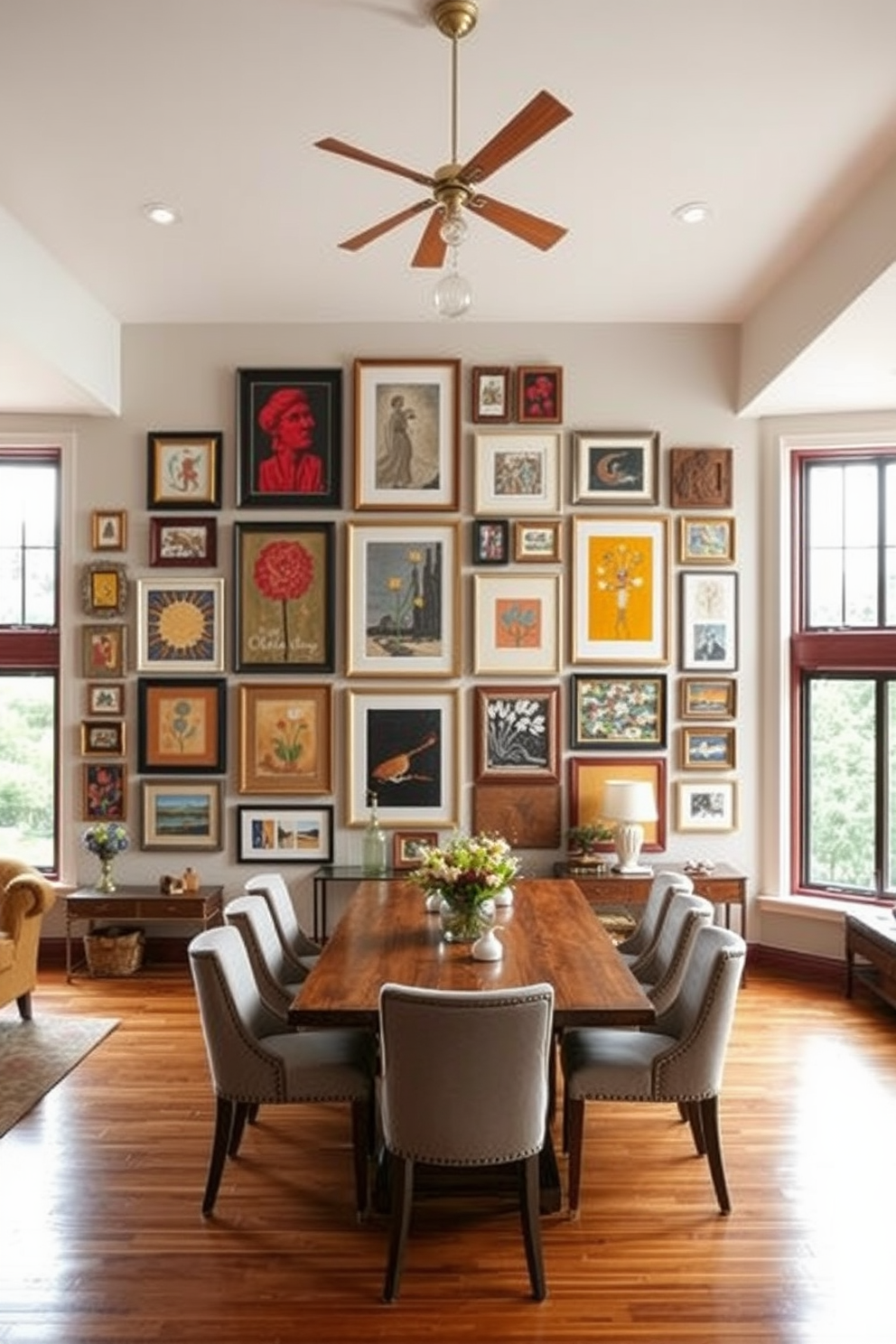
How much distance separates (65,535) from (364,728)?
7.46 ft

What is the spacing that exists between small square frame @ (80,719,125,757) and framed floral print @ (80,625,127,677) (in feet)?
1.05

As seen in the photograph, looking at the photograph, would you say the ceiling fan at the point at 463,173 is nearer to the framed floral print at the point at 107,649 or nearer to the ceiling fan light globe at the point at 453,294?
the ceiling fan light globe at the point at 453,294

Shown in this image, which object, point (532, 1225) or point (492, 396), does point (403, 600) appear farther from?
point (532, 1225)

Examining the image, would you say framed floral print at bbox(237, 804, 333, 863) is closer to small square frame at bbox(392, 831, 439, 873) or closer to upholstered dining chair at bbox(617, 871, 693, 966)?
small square frame at bbox(392, 831, 439, 873)

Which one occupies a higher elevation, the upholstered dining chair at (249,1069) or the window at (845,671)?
the window at (845,671)

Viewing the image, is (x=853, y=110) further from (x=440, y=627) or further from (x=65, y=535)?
(x=65, y=535)

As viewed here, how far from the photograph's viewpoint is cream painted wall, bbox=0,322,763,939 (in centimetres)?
624

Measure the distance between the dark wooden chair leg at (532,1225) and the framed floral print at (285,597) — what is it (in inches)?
152

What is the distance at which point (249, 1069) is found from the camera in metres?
3.22

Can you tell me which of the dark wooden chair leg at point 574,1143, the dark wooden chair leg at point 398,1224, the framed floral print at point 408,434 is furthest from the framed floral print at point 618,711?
the dark wooden chair leg at point 398,1224

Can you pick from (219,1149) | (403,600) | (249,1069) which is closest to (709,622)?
(403,600)

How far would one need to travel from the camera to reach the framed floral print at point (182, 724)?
6.27m

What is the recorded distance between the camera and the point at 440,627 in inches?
245

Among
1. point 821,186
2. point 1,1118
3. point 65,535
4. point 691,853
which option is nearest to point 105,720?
point 65,535
